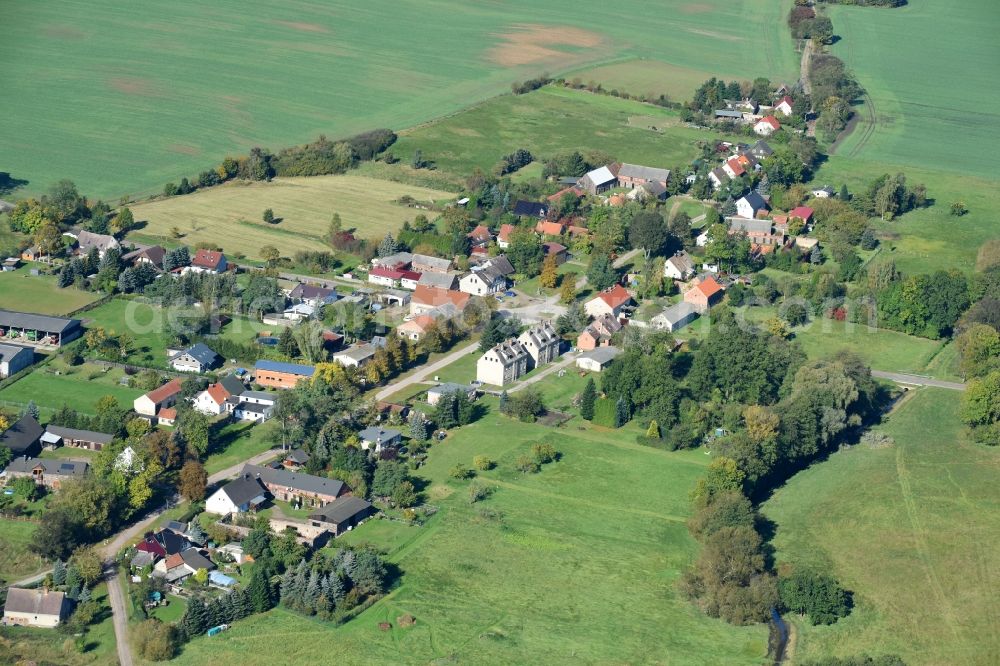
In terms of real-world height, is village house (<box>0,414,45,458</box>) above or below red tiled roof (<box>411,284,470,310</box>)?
below

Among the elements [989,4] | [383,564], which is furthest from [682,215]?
[989,4]

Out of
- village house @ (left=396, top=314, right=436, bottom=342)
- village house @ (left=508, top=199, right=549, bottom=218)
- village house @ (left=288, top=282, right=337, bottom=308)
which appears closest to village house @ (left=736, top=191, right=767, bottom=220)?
village house @ (left=508, top=199, right=549, bottom=218)

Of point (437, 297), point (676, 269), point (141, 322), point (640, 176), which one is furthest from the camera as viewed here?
point (640, 176)

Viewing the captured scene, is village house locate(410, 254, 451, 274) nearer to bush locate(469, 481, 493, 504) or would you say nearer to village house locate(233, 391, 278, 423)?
village house locate(233, 391, 278, 423)

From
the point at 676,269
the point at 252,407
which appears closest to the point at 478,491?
the point at 252,407

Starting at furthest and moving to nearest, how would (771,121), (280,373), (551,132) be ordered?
(771,121)
(551,132)
(280,373)

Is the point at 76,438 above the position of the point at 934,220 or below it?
below

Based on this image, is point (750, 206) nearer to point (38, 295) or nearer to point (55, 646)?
point (38, 295)
